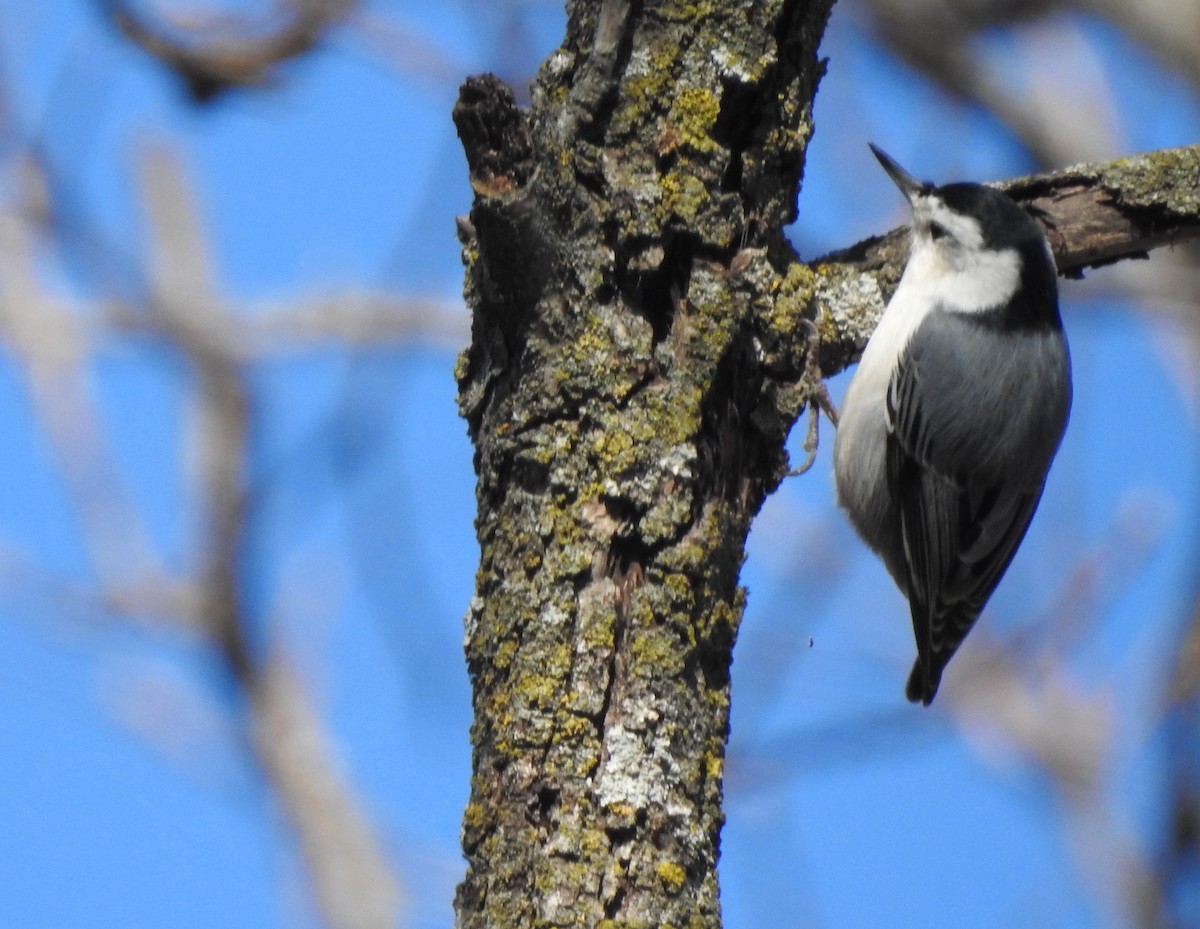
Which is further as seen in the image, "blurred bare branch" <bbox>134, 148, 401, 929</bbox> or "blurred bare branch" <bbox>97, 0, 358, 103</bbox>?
"blurred bare branch" <bbox>134, 148, 401, 929</bbox>

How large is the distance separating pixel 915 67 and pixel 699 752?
4311mm

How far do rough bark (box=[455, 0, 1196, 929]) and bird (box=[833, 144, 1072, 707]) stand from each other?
706mm

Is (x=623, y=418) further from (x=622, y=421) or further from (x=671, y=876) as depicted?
(x=671, y=876)

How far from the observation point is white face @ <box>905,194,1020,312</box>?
314 centimetres

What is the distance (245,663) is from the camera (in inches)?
246

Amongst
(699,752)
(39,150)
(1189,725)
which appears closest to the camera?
(699,752)

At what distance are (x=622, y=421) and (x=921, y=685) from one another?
162 centimetres

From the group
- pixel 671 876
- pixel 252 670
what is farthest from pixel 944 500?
pixel 252 670

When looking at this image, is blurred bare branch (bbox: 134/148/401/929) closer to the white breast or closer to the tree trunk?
the white breast

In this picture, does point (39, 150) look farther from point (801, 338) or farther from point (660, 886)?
point (660, 886)

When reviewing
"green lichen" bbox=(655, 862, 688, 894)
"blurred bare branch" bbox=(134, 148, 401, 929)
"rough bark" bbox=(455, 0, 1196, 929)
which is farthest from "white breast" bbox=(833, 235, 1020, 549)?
"blurred bare branch" bbox=(134, 148, 401, 929)

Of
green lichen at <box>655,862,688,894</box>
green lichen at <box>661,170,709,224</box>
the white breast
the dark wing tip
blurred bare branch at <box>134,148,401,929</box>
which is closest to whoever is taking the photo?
green lichen at <box>655,862,688,894</box>

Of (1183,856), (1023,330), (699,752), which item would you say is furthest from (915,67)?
(699,752)

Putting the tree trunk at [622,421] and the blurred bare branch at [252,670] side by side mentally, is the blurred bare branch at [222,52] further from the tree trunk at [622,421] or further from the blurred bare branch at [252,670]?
the blurred bare branch at [252,670]
